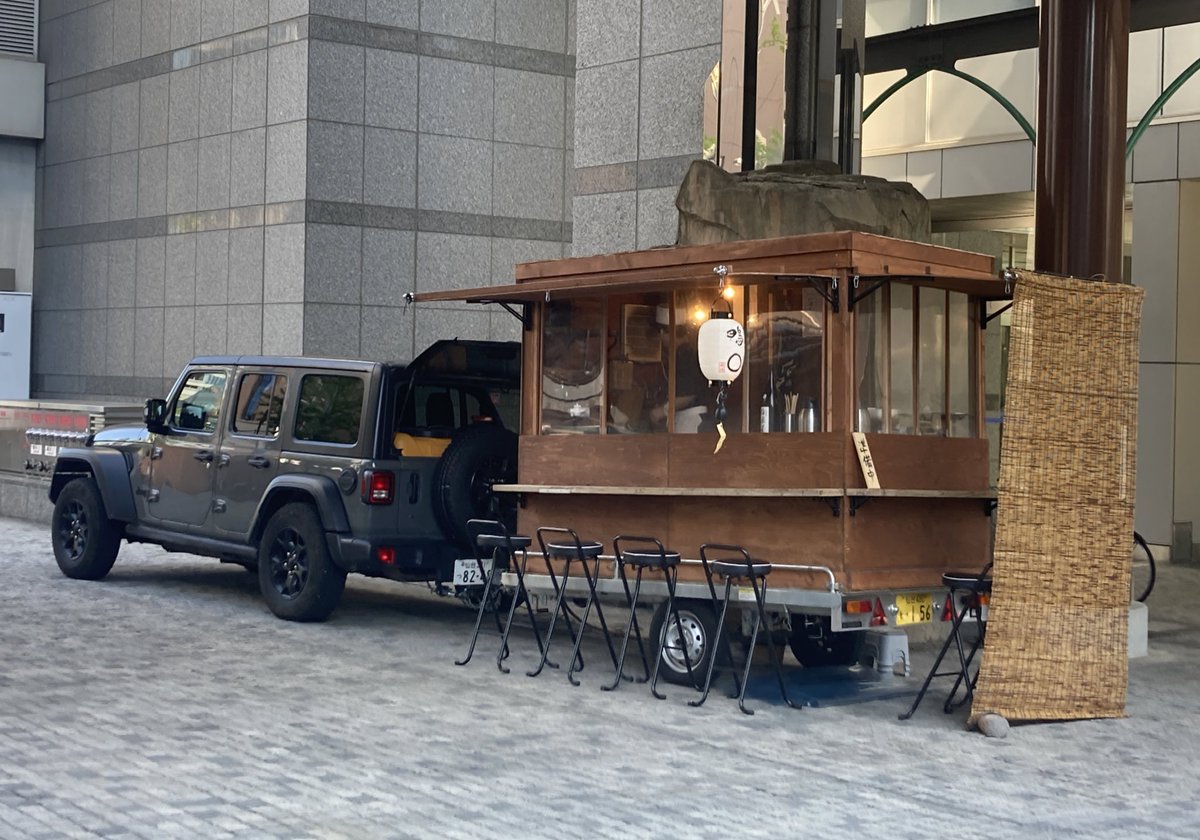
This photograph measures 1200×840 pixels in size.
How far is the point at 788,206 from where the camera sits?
1181 centimetres

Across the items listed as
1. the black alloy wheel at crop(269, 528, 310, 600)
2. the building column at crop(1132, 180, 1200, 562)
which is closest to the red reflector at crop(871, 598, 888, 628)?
the black alloy wheel at crop(269, 528, 310, 600)

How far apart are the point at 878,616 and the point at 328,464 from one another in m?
4.53

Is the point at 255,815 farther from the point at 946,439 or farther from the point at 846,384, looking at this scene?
the point at 946,439

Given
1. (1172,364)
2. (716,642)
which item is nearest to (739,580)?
(716,642)

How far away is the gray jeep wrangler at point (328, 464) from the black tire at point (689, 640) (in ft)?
6.86

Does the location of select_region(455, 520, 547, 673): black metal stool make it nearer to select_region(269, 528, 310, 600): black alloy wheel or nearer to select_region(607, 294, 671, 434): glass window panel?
select_region(607, 294, 671, 434): glass window panel

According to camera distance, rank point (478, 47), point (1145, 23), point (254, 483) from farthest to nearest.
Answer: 1. point (478, 47)
2. point (1145, 23)
3. point (254, 483)

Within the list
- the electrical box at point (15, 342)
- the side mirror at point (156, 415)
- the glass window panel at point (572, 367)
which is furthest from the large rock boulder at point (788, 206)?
the electrical box at point (15, 342)

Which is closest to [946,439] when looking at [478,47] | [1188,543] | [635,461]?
[635,461]

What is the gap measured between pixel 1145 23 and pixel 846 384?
8.65m

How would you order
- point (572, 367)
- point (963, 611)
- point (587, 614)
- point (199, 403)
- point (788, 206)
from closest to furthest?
point (963, 611) → point (587, 614) → point (572, 367) → point (788, 206) → point (199, 403)

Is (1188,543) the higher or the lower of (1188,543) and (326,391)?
the lower

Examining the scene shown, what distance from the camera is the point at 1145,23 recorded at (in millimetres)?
16312

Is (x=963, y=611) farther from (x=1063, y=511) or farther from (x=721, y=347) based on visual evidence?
(x=721, y=347)
